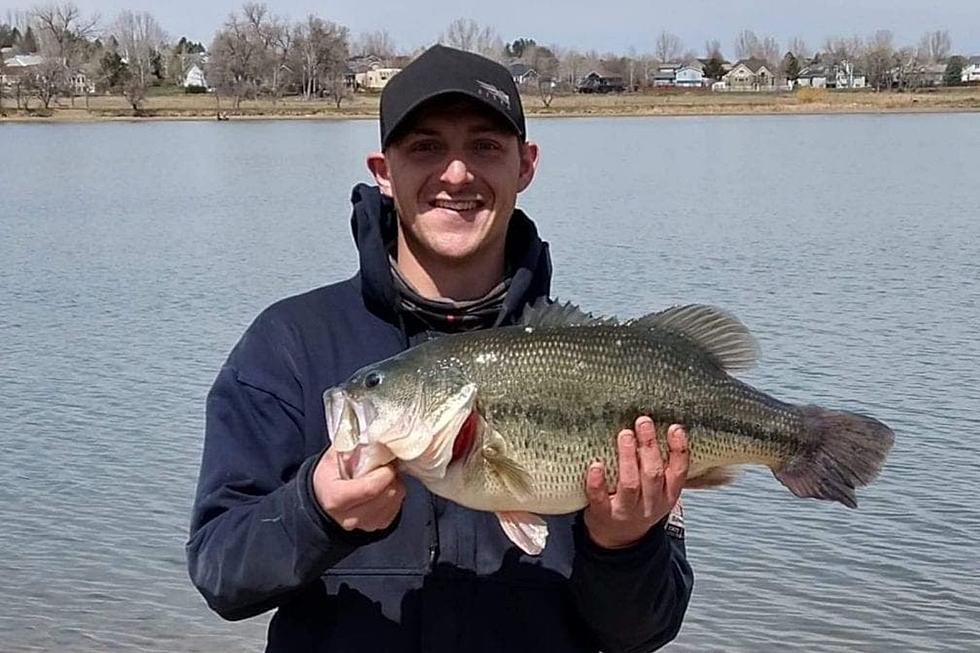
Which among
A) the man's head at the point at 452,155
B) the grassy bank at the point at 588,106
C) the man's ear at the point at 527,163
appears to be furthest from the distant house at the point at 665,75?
the man's head at the point at 452,155

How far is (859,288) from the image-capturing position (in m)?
20.0

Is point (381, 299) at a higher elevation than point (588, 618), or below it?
higher

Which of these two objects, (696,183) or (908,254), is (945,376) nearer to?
(908,254)

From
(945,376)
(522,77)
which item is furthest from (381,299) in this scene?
(522,77)

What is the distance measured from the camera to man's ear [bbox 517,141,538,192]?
11.6 feet

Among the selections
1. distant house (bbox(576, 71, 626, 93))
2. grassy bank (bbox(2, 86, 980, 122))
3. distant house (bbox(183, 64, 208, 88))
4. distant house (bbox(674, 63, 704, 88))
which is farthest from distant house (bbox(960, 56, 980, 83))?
distant house (bbox(183, 64, 208, 88))

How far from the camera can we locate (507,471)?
2.88 meters

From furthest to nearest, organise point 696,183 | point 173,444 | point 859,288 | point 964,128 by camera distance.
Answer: point 964,128 → point 696,183 → point 859,288 → point 173,444

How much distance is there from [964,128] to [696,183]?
3432cm

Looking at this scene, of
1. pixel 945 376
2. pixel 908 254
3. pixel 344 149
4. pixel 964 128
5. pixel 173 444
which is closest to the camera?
pixel 173 444

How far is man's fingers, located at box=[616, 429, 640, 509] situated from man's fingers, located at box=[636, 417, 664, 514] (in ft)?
0.06

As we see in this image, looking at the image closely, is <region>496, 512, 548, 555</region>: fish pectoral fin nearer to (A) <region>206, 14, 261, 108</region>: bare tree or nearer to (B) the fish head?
(B) the fish head

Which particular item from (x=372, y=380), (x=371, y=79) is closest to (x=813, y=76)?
(x=371, y=79)

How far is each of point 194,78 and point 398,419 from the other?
128950 mm
